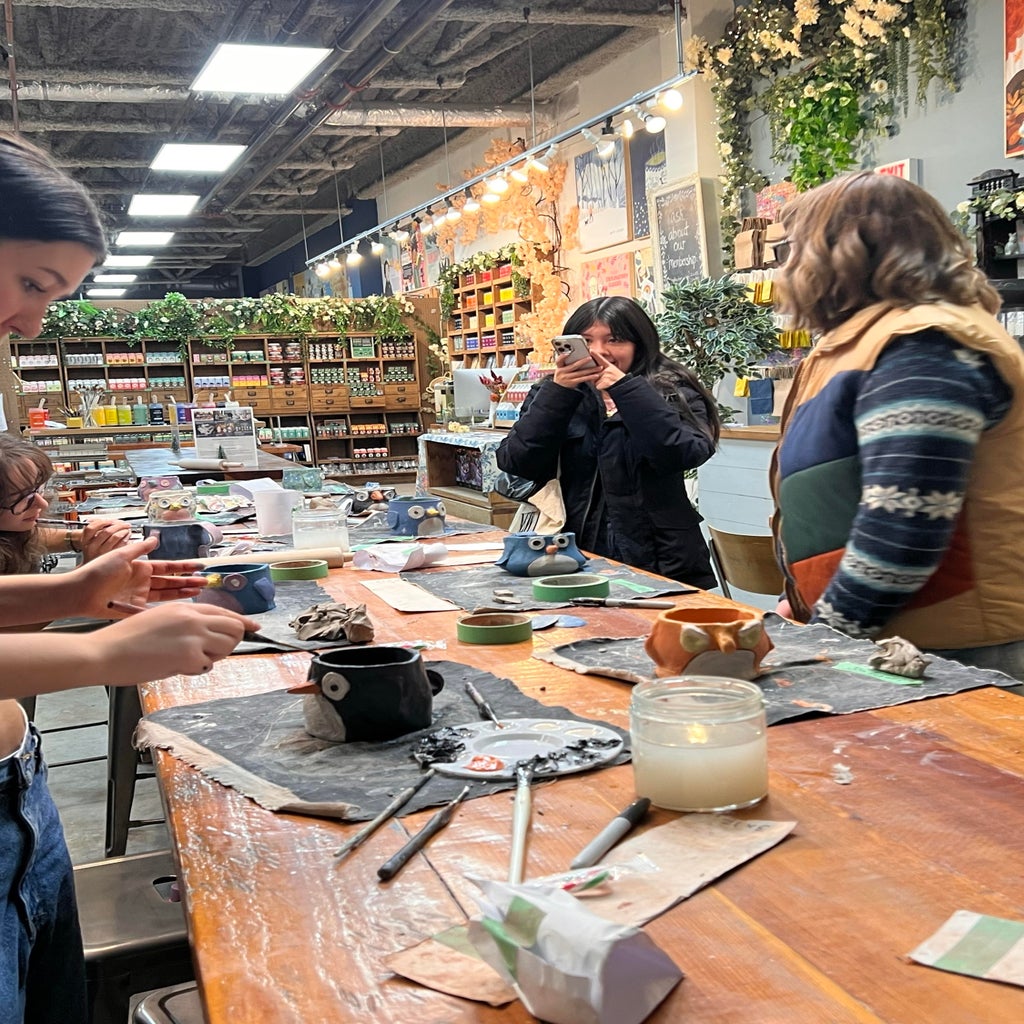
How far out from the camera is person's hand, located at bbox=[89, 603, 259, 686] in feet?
3.57

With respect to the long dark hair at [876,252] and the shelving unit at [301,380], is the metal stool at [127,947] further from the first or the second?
the shelving unit at [301,380]

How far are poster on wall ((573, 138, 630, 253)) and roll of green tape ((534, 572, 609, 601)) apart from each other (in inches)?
304

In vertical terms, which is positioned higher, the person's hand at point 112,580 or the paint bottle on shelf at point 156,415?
the paint bottle on shelf at point 156,415

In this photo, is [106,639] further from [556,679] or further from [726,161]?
[726,161]

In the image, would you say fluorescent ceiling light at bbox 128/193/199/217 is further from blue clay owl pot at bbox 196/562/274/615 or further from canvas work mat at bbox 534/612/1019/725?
canvas work mat at bbox 534/612/1019/725

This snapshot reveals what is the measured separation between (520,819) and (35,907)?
2.34 feet

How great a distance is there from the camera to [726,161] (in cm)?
779

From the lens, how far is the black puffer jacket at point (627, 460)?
2951 mm

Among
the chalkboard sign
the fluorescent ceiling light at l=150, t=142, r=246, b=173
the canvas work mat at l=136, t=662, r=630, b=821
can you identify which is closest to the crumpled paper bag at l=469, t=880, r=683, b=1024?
the canvas work mat at l=136, t=662, r=630, b=821

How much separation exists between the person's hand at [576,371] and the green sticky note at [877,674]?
5.31 feet

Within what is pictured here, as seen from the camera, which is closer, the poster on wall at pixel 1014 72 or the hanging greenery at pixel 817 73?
the poster on wall at pixel 1014 72

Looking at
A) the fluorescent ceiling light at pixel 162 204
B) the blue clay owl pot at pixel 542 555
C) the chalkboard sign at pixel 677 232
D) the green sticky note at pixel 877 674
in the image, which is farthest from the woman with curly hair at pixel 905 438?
the fluorescent ceiling light at pixel 162 204

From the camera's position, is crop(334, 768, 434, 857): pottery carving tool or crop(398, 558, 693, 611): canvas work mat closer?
crop(334, 768, 434, 857): pottery carving tool

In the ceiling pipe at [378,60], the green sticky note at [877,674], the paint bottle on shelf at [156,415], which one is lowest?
the green sticky note at [877,674]
